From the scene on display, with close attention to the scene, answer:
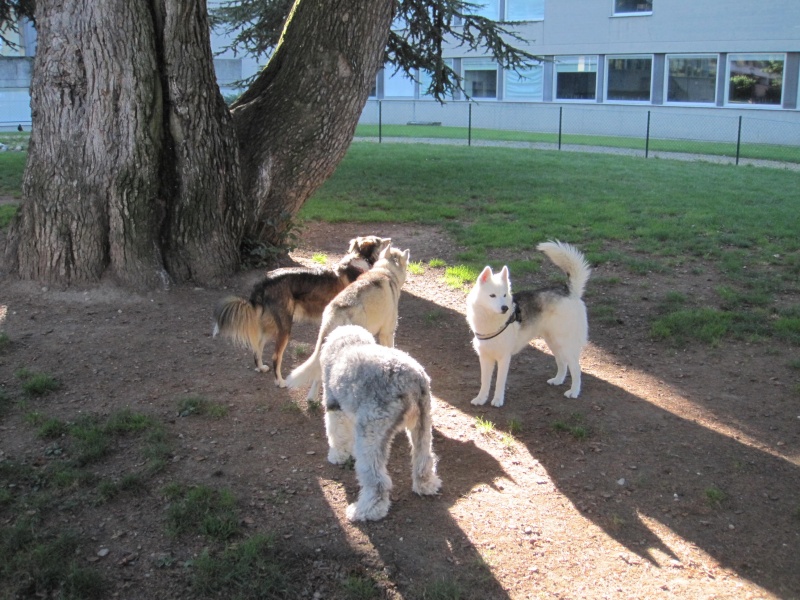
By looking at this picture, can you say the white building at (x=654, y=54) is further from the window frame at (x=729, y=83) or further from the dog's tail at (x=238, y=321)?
the dog's tail at (x=238, y=321)

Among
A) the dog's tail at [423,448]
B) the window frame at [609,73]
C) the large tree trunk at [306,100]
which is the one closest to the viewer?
the dog's tail at [423,448]

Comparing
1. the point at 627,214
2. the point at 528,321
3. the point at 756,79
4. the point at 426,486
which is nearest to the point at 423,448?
the point at 426,486

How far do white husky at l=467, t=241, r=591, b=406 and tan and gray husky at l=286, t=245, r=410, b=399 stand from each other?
73cm

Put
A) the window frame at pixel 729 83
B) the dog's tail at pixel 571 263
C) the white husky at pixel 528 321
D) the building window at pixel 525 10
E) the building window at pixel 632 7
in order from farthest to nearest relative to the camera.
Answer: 1. the building window at pixel 525 10
2. the building window at pixel 632 7
3. the window frame at pixel 729 83
4. the dog's tail at pixel 571 263
5. the white husky at pixel 528 321

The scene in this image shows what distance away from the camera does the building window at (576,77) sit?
34.4m

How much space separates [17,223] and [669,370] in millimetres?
7121

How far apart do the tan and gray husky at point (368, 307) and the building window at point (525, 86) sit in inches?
1243

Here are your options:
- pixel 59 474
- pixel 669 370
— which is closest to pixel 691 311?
pixel 669 370

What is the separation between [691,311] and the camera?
859 centimetres

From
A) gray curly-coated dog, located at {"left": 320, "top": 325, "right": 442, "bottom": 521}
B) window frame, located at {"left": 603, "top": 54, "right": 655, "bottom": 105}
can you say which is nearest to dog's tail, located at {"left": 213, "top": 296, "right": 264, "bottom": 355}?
gray curly-coated dog, located at {"left": 320, "top": 325, "right": 442, "bottom": 521}

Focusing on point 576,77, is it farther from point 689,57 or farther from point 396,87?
point 396,87

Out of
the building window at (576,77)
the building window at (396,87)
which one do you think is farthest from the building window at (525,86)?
the building window at (396,87)

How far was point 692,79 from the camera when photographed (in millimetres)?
31766

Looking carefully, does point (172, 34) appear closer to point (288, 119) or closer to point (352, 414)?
point (288, 119)
